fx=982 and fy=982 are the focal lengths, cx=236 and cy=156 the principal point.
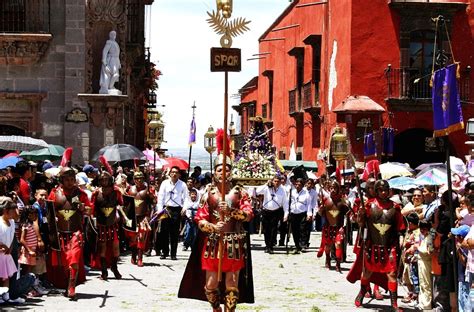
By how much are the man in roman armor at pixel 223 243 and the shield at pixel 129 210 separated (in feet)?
16.3

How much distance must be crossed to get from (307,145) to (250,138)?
17195 millimetres

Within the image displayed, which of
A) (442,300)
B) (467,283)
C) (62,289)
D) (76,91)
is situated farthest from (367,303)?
(76,91)

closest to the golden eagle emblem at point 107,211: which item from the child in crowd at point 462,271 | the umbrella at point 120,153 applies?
the child in crowd at point 462,271

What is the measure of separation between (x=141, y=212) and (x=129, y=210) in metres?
1.91

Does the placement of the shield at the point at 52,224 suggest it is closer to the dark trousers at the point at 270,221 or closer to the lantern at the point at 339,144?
the dark trousers at the point at 270,221

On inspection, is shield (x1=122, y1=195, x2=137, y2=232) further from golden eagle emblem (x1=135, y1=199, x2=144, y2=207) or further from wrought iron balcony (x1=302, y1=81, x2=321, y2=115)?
wrought iron balcony (x1=302, y1=81, x2=321, y2=115)

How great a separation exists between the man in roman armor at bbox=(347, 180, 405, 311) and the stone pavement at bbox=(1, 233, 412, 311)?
43 centimetres

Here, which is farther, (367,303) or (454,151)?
(454,151)

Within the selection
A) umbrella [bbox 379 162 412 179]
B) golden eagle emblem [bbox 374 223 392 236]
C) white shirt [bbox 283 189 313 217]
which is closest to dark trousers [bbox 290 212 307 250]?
white shirt [bbox 283 189 313 217]

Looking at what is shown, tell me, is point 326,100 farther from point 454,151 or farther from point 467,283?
point 467,283

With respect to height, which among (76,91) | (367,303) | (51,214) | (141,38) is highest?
(141,38)

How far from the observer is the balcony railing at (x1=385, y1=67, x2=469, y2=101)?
107 feet

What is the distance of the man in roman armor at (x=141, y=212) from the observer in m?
17.7

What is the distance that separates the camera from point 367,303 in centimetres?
1322
